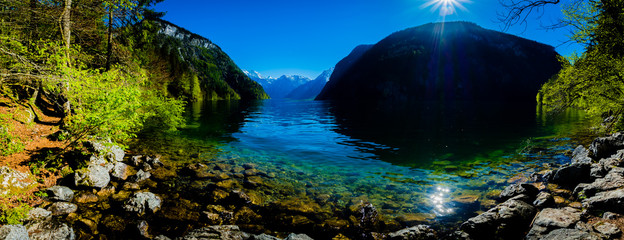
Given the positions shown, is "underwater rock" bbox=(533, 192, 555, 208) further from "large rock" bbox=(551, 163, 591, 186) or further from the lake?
"large rock" bbox=(551, 163, 591, 186)

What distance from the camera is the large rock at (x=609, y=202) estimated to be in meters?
6.98

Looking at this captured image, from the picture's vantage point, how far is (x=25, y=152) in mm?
11359

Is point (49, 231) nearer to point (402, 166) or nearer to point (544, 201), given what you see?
point (544, 201)

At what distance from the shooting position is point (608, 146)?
13680mm

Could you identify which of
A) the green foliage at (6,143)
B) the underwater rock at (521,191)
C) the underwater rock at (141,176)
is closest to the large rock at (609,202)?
the underwater rock at (521,191)

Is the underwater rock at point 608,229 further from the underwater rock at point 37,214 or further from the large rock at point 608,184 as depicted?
the underwater rock at point 37,214

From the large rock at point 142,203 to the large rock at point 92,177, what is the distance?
2535 mm

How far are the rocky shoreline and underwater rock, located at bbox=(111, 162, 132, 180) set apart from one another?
0.05 metres

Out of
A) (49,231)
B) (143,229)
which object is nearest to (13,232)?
(49,231)

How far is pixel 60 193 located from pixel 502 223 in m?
15.9

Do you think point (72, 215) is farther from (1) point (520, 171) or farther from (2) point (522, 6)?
(1) point (520, 171)

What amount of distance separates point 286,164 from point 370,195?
733cm

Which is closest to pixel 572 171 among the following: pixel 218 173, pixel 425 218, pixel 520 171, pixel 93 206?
pixel 520 171

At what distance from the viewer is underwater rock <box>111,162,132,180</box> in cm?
1190
